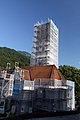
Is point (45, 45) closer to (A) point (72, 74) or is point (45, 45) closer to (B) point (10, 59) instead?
(B) point (10, 59)

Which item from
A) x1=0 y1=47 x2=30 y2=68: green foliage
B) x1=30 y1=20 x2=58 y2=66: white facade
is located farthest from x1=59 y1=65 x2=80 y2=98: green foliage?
x1=0 y1=47 x2=30 y2=68: green foliage

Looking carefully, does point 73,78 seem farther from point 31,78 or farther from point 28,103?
point 28,103

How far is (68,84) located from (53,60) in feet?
163

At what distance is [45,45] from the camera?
91.2m

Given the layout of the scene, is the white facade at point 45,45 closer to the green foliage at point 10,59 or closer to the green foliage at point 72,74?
the green foliage at point 10,59

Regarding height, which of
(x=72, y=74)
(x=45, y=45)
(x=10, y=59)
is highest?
(x=45, y=45)

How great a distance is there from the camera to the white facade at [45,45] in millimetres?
87406

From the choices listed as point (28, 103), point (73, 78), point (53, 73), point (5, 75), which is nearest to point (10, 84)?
point (5, 75)

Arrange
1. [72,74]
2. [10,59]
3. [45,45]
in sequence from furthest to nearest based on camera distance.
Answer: [10,59], [45,45], [72,74]

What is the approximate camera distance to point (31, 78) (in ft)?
152

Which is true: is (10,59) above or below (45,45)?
below

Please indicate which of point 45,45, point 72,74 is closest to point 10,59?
point 45,45

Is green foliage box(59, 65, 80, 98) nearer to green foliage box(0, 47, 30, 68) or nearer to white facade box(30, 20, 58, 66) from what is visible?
white facade box(30, 20, 58, 66)

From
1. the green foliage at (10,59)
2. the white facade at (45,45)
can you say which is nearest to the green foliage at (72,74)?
the white facade at (45,45)
